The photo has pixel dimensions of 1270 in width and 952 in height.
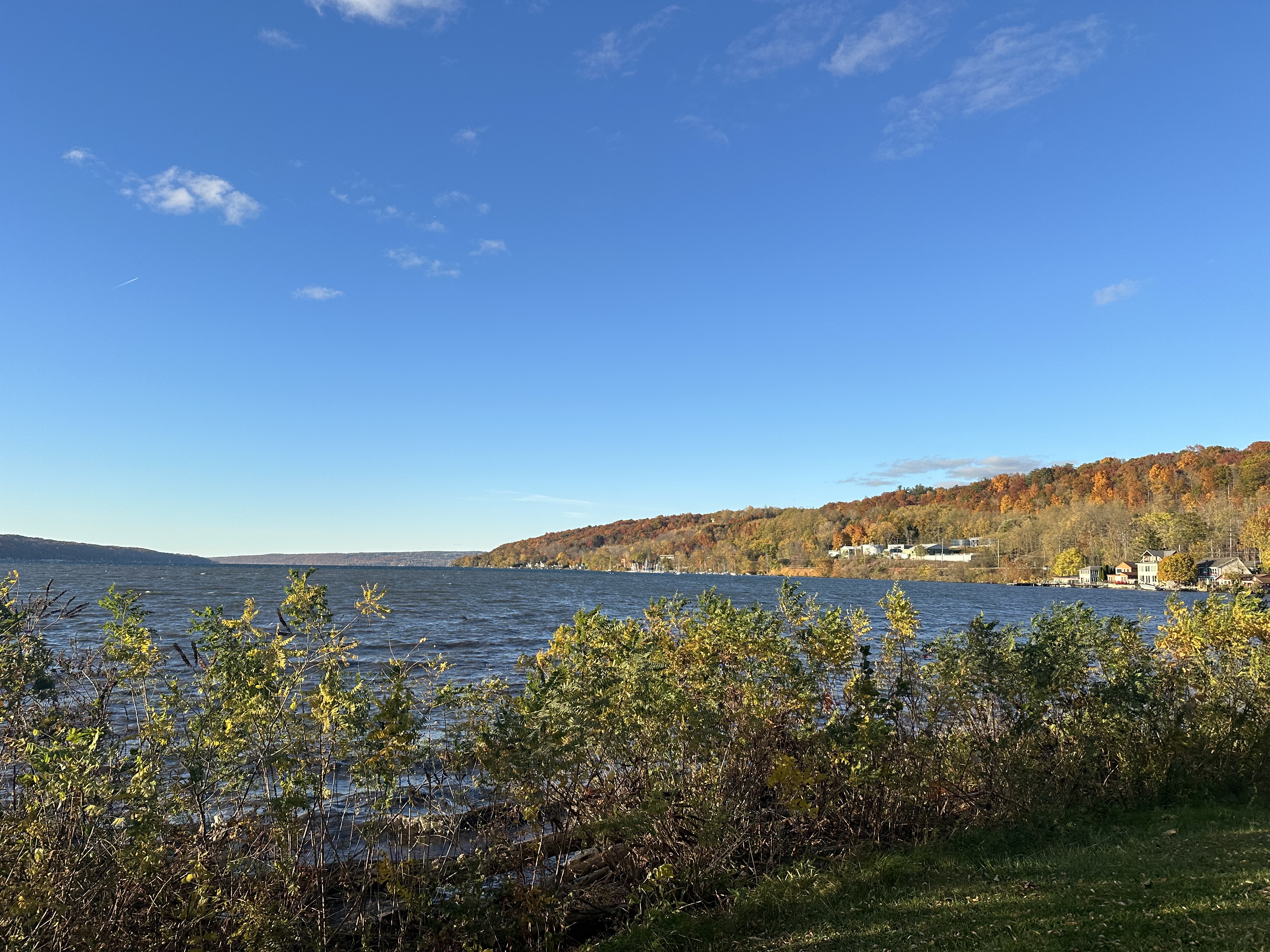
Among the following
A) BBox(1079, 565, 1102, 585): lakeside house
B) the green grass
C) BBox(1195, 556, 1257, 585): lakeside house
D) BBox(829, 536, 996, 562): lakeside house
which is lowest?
BBox(1079, 565, 1102, 585): lakeside house

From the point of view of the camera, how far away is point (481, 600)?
66.2 meters

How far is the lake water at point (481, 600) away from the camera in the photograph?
96.0 ft

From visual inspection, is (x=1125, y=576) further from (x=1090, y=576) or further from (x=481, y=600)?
(x=481, y=600)

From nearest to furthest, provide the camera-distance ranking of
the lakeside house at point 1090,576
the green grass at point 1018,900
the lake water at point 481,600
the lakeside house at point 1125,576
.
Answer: the green grass at point 1018,900
the lake water at point 481,600
the lakeside house at point 1125,576
the lakeside house at point 1090,576

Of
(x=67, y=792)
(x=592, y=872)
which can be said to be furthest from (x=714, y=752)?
(x=67, y=792)

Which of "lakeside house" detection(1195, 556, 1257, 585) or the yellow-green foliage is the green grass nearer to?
"lakeside house" detection(1195, 556, 1257, 585)

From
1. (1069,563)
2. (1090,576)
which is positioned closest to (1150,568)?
(1090,576)

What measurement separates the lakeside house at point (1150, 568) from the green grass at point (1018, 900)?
121m

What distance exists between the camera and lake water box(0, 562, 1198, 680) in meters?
29.2

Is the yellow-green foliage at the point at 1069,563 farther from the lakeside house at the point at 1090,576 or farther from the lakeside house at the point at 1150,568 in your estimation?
the lakeside house at the point at 1150,568

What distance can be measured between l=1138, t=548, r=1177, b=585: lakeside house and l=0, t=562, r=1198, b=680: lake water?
37.3 feet

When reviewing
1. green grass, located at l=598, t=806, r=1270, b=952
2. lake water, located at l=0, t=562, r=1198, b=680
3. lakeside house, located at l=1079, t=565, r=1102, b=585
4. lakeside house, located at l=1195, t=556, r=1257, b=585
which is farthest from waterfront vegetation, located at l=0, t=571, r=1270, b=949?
lakeside house, located at l=1079, t=565, r=1102, b=585

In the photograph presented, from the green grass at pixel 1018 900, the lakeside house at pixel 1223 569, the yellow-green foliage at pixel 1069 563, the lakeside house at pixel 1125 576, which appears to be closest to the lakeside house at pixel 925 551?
the yellow-green foliage at pixel 1069 563

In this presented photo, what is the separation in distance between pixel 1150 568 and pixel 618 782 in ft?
429
